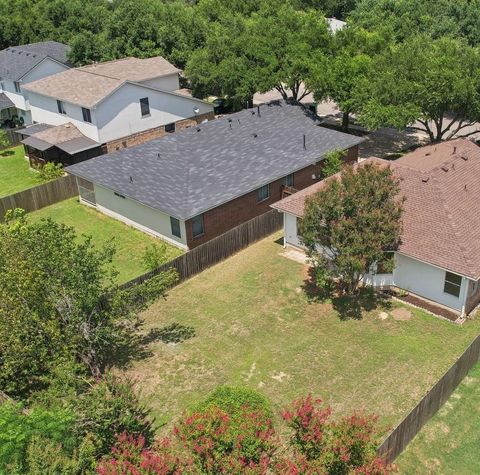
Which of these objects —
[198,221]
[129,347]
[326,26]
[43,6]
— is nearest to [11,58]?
[43,6]

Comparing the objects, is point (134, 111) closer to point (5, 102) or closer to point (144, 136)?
point (144, 136)

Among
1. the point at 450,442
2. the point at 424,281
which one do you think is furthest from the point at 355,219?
the point at 450,442

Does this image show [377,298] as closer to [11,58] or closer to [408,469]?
[408,469]

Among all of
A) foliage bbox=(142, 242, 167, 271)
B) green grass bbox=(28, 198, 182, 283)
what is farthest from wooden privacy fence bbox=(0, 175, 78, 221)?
foliage bbox=(142, 242, 167, 271)

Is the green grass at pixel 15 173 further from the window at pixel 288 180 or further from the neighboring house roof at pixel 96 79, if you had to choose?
the window at pixel 288 180

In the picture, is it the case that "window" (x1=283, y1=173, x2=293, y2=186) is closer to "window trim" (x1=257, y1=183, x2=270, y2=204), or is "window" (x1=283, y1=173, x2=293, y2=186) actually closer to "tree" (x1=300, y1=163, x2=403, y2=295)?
"window trim" (x1=257, y1=183, x2=270, y2=204)
